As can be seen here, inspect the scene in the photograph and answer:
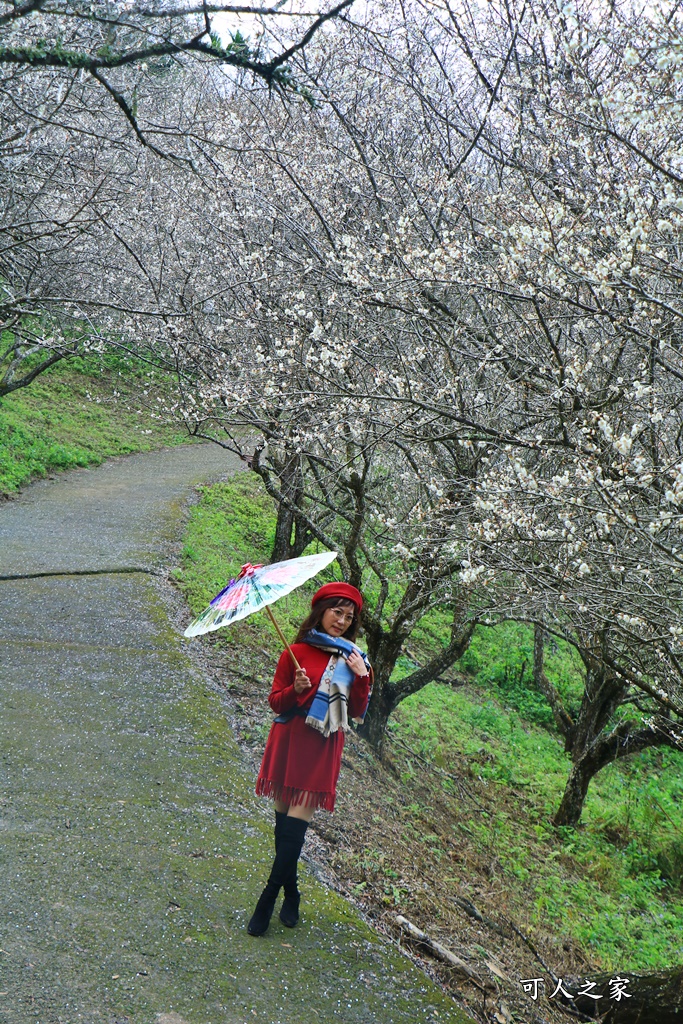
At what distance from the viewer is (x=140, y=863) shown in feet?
13.6

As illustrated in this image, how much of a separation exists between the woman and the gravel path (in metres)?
0.36

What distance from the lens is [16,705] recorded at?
231 inches

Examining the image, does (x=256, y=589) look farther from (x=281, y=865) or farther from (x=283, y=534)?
(x=283, y=534)

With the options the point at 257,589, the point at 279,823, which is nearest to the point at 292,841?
the point at 279,823

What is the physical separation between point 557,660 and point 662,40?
13126mm

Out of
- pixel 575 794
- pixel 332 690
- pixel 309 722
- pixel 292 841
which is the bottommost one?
pixel 575 794

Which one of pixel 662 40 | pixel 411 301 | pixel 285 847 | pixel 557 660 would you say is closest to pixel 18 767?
pixel 285 847

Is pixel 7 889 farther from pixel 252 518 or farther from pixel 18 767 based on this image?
pixel 252 518

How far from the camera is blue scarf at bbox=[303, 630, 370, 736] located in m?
3.50

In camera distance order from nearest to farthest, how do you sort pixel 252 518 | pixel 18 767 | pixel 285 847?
pixel 285 847 < pixel 18 767 < pixel 252 518

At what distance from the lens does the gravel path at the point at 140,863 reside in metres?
3.26

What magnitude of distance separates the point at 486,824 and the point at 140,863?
5.26 m

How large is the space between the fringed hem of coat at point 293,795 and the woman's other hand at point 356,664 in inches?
21.7

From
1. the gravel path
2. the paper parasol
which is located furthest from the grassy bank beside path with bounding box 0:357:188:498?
the paper parasol
